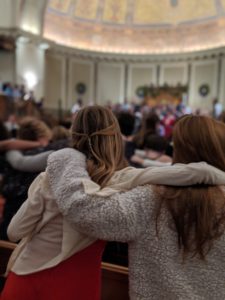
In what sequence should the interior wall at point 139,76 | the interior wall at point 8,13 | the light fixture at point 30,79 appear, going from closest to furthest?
the interior wall at point 8,13 → the light fixture at point 30,79 → the interior wall at point 139,76

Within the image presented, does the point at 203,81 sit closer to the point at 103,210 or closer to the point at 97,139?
the point at 97,139

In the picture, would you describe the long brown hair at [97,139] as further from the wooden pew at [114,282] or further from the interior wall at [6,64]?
the interior wall at [6,64]

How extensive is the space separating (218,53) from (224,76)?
113 cm

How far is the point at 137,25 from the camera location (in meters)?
19.9

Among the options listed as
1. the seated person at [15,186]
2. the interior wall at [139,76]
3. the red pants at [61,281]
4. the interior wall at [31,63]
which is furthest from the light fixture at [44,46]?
the red pants at [61,281]

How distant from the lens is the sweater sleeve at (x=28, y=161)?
7.95ft

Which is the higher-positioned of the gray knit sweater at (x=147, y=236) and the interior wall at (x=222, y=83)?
the interior wall at (x=222, y=83)

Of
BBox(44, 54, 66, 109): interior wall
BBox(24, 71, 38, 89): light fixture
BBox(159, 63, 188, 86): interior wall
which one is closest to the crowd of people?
BBox(24, 71, 38, 89): light fixture

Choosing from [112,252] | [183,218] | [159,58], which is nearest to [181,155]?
[183,218]

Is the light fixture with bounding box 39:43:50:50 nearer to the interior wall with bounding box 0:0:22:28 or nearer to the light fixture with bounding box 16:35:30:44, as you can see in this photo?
the light fixture with bounding box 16:35:30:44

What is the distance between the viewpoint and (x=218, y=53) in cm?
1755

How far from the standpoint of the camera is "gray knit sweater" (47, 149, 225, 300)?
4.24 ft

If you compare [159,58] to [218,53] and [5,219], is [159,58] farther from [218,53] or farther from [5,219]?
[5,219]

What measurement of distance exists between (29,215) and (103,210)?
0.37 metres
